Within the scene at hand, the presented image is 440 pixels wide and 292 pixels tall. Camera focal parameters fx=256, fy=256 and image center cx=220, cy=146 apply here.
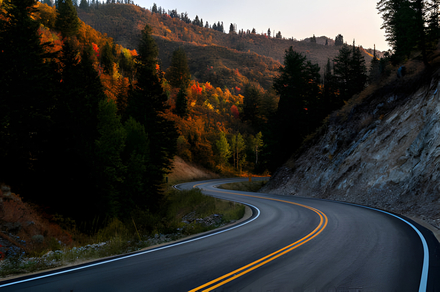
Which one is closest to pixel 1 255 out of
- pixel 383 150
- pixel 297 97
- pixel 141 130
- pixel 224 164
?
pixel 141 130

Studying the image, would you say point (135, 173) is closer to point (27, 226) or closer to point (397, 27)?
point (27, 226)

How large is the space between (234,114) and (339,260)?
90650 millimetres

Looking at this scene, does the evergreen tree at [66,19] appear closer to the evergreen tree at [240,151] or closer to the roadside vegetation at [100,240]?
the evergreen tree at [240,151]

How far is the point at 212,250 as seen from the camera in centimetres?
846

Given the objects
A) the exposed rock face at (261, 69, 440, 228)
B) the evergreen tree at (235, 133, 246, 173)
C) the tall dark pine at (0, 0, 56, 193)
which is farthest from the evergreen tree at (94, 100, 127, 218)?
the evergreen tree at (235, 133, 246, 173)

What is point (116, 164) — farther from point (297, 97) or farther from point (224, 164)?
point (224, 164)

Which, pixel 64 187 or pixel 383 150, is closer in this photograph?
pixel 64 187

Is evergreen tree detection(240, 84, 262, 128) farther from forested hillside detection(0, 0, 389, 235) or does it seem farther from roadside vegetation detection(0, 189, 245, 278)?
roadside vegetation detection(0, 189, 245, 278)

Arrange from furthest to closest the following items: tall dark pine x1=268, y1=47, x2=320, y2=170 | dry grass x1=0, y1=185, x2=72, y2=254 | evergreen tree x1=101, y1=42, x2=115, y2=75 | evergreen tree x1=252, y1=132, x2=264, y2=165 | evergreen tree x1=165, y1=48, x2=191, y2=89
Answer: evergreen tree x1=165, y1=48, x2=191, y2=89
evergreen tree x1=252, y1=132, x2=264, y2=165
evergreen tree x1=101, y1=42, x2=115, y2=75
tall dark pine x1=268, y1=47, x2=320, y2=170
dry grass x1=0, y1=185, x2=72, y2=254

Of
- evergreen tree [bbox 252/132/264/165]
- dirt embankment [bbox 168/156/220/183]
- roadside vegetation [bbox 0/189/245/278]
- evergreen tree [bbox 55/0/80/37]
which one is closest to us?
roadside vegetation [bbox 0/189/245/278]

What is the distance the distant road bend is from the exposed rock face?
5.89 m

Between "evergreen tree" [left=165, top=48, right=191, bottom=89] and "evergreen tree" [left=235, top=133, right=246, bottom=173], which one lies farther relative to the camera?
"evergreen tree" [left=165, top=48, right=191, bottom=89]

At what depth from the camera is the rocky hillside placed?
16.5 metres

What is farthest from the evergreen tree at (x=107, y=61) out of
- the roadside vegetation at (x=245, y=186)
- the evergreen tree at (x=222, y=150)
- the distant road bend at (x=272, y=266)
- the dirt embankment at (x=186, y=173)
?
the distant road bend at (x=272, y=266)
